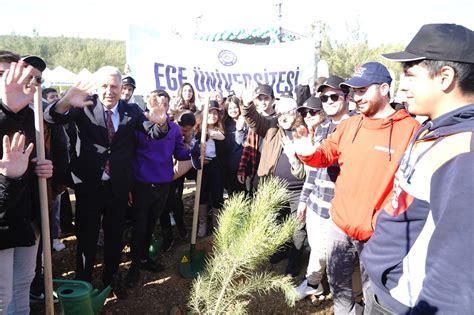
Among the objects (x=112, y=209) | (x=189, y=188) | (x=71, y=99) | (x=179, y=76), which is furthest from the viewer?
(x=189, y=188)

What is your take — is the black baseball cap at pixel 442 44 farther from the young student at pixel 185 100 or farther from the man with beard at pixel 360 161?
the young student at pixel 185 100

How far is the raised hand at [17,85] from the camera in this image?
178cm

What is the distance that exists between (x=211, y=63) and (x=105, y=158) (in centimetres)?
333

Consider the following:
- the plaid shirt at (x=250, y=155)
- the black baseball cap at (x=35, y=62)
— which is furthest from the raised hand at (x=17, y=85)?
the plaid shirt at (x=250, y=155)

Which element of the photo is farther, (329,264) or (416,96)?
(329,264)

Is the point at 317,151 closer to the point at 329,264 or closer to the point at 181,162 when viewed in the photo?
the point at 329,264

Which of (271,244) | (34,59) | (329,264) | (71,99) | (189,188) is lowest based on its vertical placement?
(189,188)

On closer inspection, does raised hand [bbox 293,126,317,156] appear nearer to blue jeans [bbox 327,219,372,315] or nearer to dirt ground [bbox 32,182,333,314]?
blue jeans [bbox 327,219,372,315]

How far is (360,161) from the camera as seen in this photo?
2.23 meters

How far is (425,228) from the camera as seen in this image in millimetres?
1282

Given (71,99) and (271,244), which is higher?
(71,99)

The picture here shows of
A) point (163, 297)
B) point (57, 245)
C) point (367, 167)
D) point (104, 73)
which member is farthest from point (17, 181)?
point (57, 245)

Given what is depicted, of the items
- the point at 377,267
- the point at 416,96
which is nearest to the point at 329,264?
the point at 377,267

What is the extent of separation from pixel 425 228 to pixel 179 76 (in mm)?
4732
